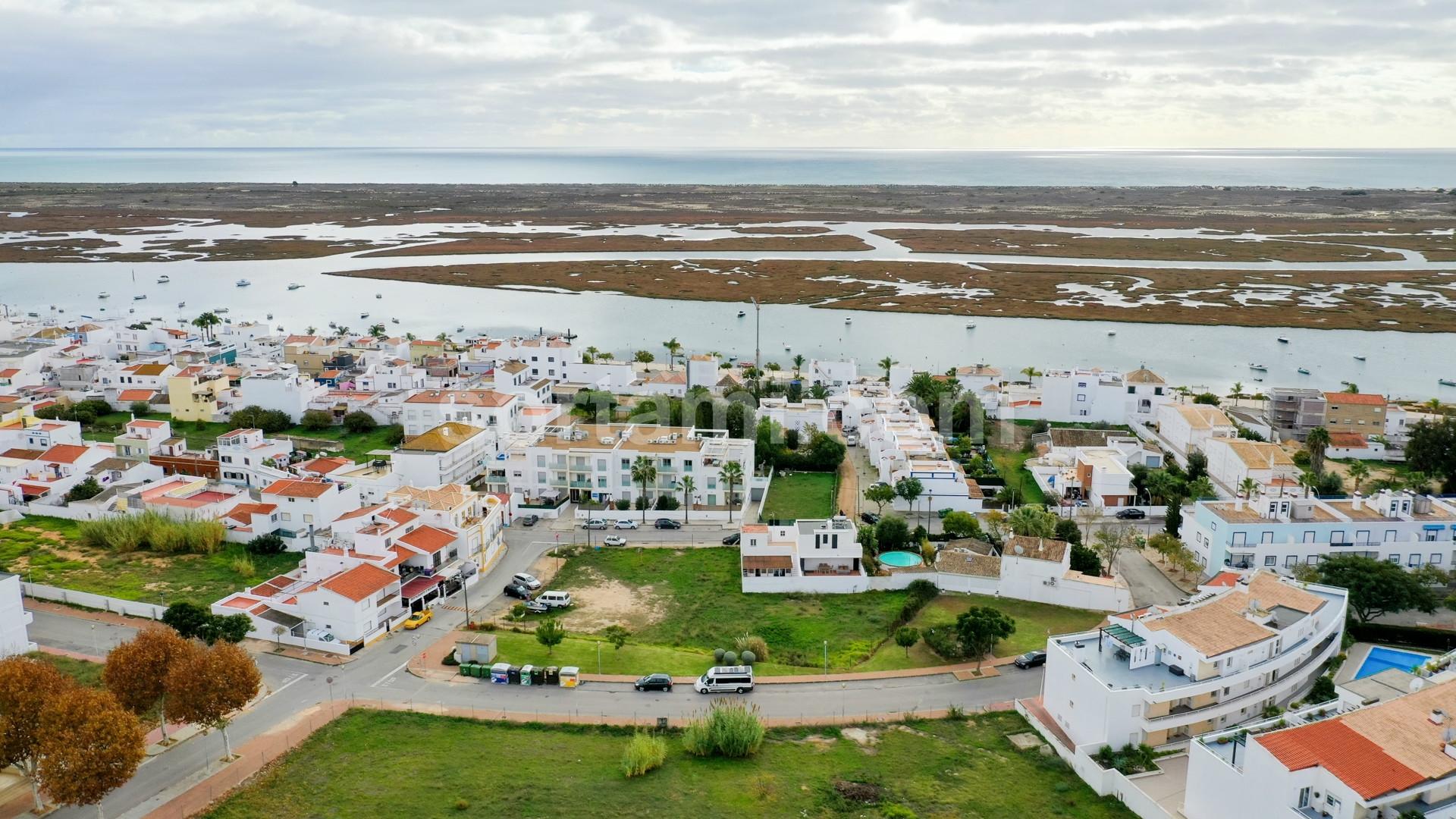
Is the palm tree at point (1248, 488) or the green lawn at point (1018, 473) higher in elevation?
the palm tree at point (1248, 488)

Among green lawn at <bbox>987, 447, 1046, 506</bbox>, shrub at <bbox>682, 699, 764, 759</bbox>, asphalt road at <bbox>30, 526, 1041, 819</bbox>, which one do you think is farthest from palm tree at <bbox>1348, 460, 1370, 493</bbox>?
shrub at <bbox>682, 699, 764, 759</bbox>

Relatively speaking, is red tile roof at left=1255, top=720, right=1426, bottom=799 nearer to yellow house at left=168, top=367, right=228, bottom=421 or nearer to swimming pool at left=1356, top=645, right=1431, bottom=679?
swimming pool at left=1356, top=645, right=1431, bottom=679

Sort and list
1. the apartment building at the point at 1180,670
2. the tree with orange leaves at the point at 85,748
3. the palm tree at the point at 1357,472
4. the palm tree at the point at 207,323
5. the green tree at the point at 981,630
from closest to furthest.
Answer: the tree with orange leaves at the point at 85,748 < the apartment building at the point at 1180,670 < the green tree at the point at 981,630 < the palm tree at the point at 1357,472 < the palm tree at the point at 207,323

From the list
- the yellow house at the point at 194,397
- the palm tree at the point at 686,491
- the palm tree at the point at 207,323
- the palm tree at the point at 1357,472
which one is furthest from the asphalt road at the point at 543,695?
the palm tree at the point at 207,323

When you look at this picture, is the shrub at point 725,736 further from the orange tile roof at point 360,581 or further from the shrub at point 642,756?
the orange tile roof at point 360,581

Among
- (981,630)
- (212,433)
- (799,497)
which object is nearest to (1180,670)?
(981,630)

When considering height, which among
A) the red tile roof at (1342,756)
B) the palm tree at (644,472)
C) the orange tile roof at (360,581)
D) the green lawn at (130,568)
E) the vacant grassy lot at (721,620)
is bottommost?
the vacant grassy lot at (721,620)

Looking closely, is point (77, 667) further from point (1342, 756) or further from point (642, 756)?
point (1342, 756)
